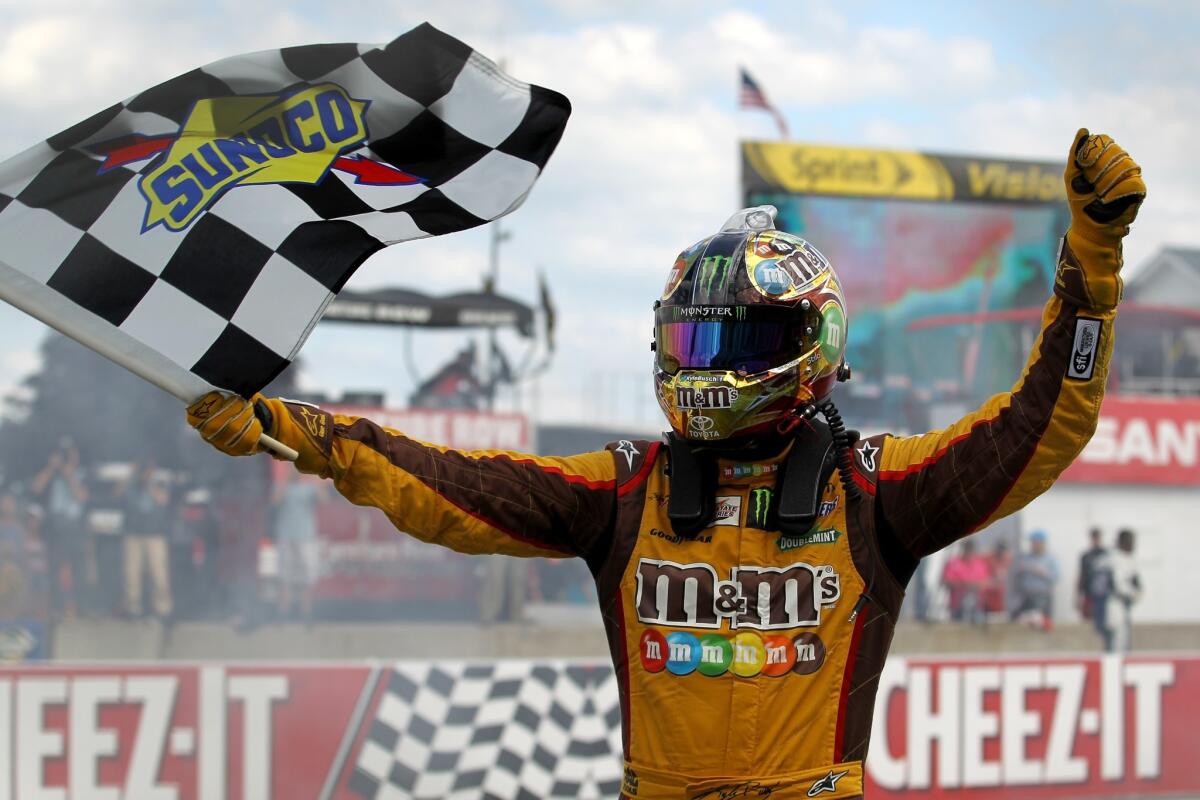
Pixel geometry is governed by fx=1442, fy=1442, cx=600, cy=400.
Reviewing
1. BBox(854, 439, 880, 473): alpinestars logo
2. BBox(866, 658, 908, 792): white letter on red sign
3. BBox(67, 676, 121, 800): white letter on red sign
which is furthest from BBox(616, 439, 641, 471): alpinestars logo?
BBox(866, 658, 908, 792): white letter on red sign

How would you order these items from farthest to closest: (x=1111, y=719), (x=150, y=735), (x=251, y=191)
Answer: (x=1111, y=719)
(x=150, y=735)
(x=251, y=191)

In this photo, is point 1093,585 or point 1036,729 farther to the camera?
point 1093,585

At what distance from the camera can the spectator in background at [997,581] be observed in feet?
49.1

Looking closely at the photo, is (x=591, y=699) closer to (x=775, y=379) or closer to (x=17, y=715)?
(x=17, y=715)

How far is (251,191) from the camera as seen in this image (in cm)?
347

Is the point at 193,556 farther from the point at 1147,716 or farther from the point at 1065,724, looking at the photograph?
the point at 1147,716

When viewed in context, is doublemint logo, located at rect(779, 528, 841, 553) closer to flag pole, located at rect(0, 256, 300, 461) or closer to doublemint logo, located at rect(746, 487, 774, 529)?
doublemint logo, located at rect(746, 487, 774, 529)

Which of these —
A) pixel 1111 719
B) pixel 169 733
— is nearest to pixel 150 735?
pixel 169 733

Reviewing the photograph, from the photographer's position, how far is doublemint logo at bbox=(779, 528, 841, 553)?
126 inches

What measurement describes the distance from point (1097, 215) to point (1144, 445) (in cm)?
1821

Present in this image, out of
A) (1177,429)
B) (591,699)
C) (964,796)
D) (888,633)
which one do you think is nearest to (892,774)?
(964,796)

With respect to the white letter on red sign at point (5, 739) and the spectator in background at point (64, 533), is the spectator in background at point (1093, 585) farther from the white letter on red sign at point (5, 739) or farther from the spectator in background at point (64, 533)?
the white letter on red sign at point (5, 739)

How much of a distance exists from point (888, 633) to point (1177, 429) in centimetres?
1829

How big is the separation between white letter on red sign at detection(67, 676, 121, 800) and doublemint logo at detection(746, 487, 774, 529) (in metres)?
5.13
